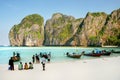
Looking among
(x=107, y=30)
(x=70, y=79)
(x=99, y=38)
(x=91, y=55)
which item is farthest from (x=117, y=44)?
(x=70, y=79)

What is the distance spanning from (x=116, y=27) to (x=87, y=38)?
27782 millimetres

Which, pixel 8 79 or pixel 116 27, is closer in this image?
pixel 8 79

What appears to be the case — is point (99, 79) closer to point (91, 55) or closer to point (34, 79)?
point (34, 79)

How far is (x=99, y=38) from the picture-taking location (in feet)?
583

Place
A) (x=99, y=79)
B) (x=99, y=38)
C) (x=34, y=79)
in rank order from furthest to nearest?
1. (x=99, y=38)
2. (x=34, y=79)
3. (x=99, y=79)

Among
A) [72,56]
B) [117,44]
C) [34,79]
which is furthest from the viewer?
[117,44]

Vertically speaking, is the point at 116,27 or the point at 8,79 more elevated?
the point at 116,27

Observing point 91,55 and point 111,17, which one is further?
point 111,17

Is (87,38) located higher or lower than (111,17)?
lower

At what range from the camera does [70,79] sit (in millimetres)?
13391

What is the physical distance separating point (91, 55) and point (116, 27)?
141 metres

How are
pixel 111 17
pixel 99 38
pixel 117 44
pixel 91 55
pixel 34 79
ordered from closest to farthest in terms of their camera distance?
pixel 34 79, pixel 91 55, pixel 117 44, pixel 99 38, pixel 111 17

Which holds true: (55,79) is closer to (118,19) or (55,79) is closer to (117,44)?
(117,44)

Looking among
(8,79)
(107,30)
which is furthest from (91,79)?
(107,30)
